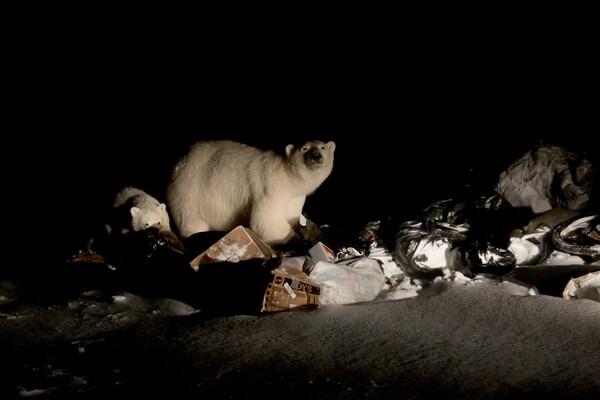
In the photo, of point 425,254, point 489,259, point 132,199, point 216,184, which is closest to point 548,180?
point 489,259

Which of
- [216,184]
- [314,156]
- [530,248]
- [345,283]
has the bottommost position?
[530,248]

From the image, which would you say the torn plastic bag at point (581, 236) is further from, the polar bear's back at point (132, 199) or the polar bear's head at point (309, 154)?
the polar bear's back at point (132, 199)

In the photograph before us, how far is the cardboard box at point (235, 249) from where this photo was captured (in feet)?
11.2

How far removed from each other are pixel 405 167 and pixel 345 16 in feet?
6.70

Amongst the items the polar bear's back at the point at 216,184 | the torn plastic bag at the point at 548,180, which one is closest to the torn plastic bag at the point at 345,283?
the polar bear's back at the point at 216,184

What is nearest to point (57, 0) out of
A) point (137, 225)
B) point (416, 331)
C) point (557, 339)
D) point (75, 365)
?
point (137, 225)

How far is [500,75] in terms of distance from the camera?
555 centimetres

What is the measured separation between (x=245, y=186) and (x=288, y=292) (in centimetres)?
155

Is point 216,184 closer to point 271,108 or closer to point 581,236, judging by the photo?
point 271,108

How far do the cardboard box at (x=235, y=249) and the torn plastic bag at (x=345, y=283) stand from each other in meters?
0.57

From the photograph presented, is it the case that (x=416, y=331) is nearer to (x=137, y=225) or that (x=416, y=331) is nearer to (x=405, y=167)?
(x=137, y=225)

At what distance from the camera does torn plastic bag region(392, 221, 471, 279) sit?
3645mm

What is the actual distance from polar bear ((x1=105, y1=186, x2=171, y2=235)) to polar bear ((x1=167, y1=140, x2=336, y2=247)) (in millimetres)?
195

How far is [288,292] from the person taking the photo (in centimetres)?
290
